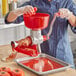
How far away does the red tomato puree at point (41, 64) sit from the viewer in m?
0.96

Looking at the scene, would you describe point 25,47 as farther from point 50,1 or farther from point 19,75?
point 50,1

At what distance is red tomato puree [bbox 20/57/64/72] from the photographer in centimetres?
96

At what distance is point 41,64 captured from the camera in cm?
101

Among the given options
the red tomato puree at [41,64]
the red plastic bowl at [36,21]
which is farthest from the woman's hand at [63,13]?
the red tomato puree at [41,64]

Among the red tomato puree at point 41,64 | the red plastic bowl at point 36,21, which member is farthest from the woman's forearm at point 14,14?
the red tomato puree at point 41,64

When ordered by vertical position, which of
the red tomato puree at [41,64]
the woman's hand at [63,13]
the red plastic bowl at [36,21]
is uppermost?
the woman's hand at [63,13]

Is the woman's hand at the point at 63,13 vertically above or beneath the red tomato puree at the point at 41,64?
above

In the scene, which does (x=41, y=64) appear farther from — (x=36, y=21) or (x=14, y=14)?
(x=14, y=14)

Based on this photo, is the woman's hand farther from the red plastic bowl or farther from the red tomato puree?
the red tomato puree

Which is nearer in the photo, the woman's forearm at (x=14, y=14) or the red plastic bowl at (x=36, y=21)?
the red plastic bowl at (x=36, y=21)

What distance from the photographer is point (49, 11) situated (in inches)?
48.8

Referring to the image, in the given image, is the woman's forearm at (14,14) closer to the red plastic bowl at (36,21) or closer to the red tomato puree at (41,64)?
the red plastic bowl at (36,21)

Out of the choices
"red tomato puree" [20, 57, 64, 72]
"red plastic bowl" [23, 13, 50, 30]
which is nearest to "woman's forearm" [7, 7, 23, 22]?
"red plastic bowl" [23, 13, 50, 30]

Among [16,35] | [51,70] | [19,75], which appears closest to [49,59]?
[51,70]
